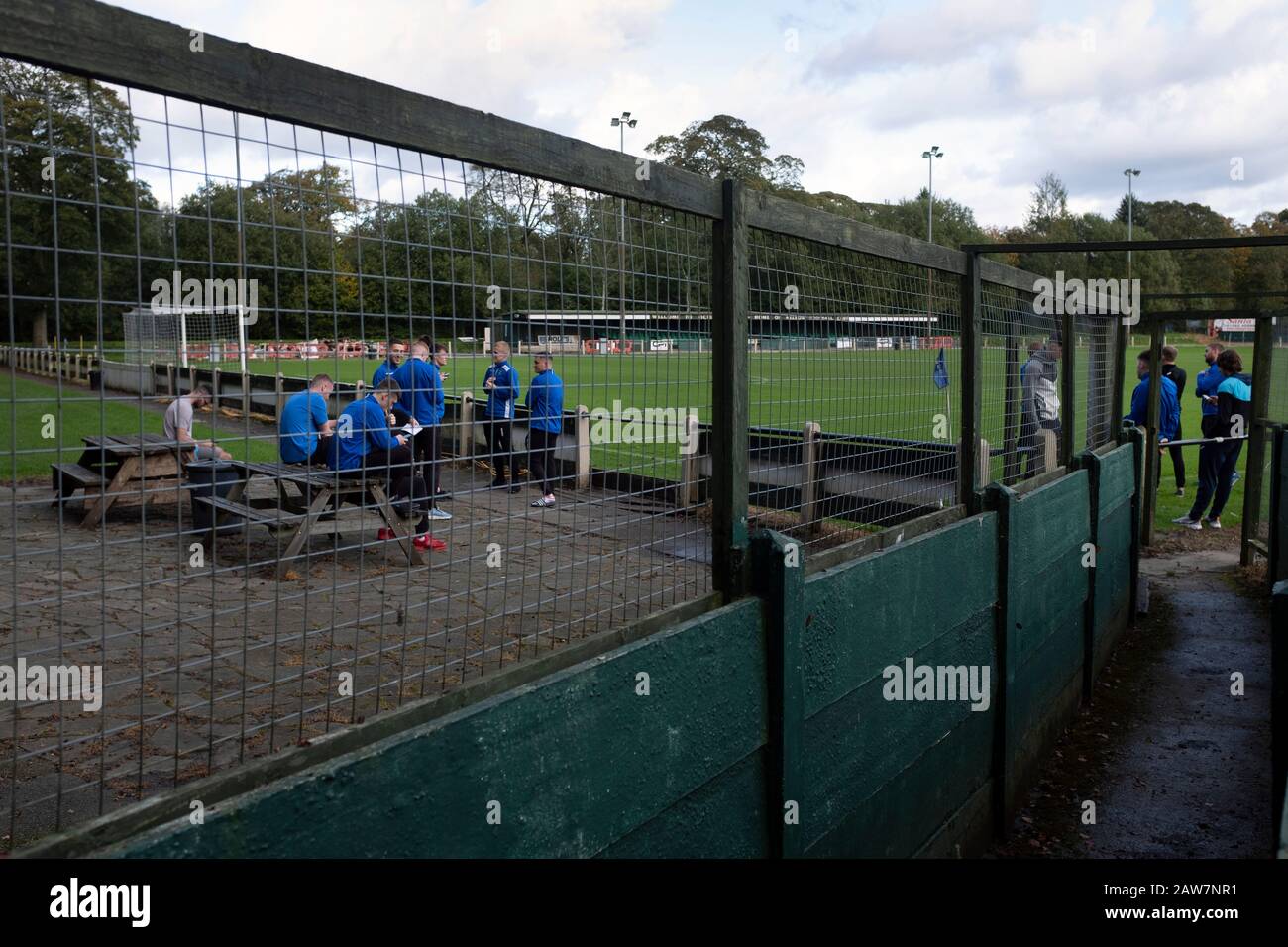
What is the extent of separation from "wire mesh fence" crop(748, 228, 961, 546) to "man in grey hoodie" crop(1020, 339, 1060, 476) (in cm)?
173

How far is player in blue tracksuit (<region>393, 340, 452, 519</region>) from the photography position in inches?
95.3

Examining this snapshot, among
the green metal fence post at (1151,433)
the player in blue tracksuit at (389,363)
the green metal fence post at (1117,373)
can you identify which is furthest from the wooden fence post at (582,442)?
the green metal fence post at (1151,433)

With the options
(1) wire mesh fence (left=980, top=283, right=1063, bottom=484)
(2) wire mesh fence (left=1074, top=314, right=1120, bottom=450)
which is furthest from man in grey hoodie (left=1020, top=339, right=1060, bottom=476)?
(2) wire mesh fence (left=1074, top=314, right=1120, bottom=450)

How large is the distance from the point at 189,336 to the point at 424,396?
0.87 metres

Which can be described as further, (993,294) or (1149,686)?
(1149,686)

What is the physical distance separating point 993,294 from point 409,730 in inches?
211

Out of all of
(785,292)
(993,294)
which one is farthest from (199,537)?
(785,292)

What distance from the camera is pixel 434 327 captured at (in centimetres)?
249

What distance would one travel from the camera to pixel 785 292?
13.0 feet

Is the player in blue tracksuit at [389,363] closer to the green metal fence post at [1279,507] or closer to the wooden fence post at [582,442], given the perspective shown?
the wooden fence post at [582,442]

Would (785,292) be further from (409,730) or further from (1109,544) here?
(1109,544)

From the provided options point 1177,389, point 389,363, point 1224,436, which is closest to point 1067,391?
point 389,363

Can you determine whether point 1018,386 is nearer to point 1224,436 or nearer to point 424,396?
point 424,396

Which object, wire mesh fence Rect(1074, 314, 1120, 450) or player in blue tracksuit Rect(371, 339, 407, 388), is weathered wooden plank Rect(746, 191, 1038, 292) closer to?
player in blue tracksuit Rect(371, 339, 407, 388)
